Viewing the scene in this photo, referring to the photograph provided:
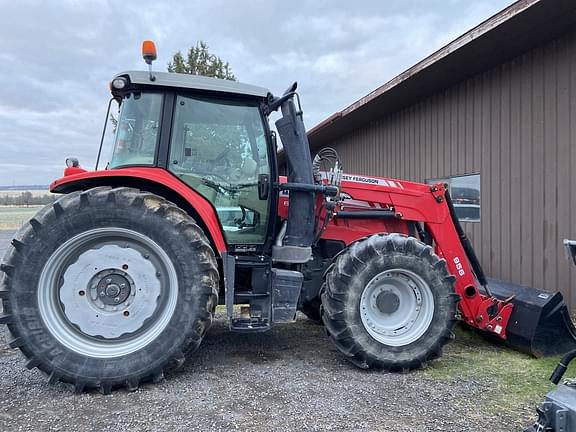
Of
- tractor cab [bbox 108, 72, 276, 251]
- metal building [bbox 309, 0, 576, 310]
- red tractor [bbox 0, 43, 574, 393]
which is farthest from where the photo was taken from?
metal building [bbox 309, 0, 576, 310]

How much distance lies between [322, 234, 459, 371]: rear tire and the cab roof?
1676 mm

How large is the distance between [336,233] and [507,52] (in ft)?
11.5

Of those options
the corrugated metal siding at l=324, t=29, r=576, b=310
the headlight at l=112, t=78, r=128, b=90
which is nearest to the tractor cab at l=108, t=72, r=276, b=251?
the headlight at l=112, t=78, r=128, b=90

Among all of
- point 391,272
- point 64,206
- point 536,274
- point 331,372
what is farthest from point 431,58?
point 64,206

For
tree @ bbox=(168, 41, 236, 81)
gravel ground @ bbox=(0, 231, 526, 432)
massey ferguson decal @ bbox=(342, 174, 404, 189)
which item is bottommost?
gravel ground @ bbox=(0, 231, 526, 432)

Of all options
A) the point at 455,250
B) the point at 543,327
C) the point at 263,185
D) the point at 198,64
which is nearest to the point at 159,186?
the point at 263,185

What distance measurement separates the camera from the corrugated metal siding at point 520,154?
521 cm

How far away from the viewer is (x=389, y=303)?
12.8ft

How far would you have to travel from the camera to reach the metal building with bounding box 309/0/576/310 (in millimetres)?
5141

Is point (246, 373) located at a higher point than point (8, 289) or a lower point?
lower

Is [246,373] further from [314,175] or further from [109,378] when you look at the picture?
[314,175]

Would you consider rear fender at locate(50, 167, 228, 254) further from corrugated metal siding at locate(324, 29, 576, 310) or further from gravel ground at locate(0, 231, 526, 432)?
corrugated metal siding at locate(324, 29, 576, 310)

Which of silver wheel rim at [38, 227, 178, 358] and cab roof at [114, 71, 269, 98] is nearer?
silver wheel rim at [38, 227, 178, 358]

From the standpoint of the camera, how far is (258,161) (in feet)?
13.0
